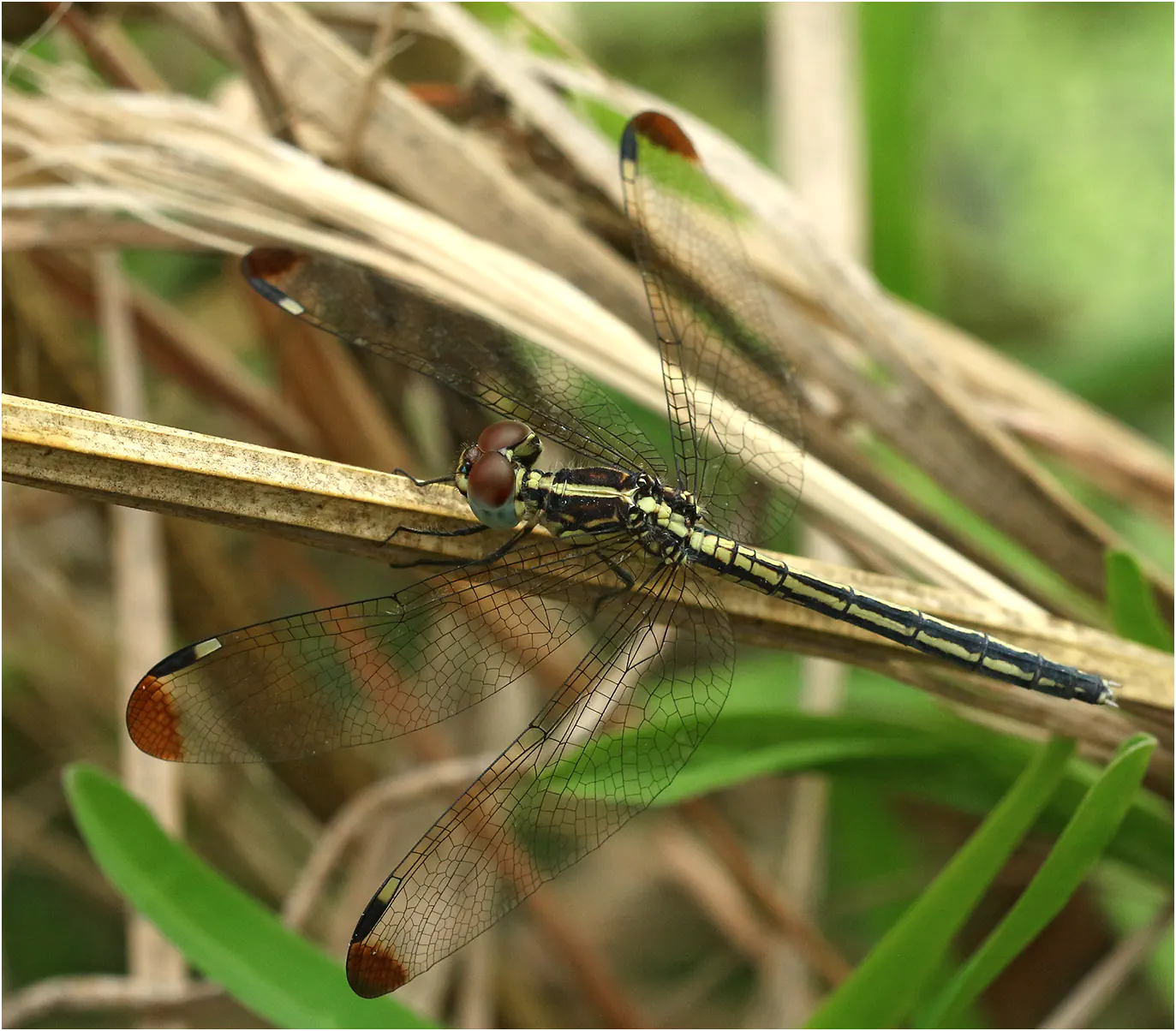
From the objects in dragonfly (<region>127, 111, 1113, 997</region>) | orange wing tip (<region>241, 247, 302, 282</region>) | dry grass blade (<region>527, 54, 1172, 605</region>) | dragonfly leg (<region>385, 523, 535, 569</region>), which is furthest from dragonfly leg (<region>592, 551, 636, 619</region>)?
orange wing tip (<region>241, 247, 302, 282</region>)

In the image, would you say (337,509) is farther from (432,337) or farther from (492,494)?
(432,337)

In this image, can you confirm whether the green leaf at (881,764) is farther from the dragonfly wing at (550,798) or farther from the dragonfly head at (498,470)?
the dragonfly head at (498,470)

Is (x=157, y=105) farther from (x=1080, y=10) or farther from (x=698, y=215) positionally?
(x=1080, y=10)

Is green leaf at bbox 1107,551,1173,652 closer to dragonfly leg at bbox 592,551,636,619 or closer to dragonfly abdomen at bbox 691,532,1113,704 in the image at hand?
dragonfly abdomen at bbox 691,532,1113,704

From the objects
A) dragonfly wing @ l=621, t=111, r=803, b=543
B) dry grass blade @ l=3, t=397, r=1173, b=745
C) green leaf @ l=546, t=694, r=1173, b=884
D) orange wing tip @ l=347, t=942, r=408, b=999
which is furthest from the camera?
dragonfly wing @ l=621, t=111, r=803, b=543

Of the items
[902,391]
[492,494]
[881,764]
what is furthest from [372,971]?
[902,391]

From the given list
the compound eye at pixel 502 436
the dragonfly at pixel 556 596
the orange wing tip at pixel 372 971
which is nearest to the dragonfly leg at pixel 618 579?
the dragonfly at pixel 556 596

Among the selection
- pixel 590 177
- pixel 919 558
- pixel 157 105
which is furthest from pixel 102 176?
pixel 919 558
